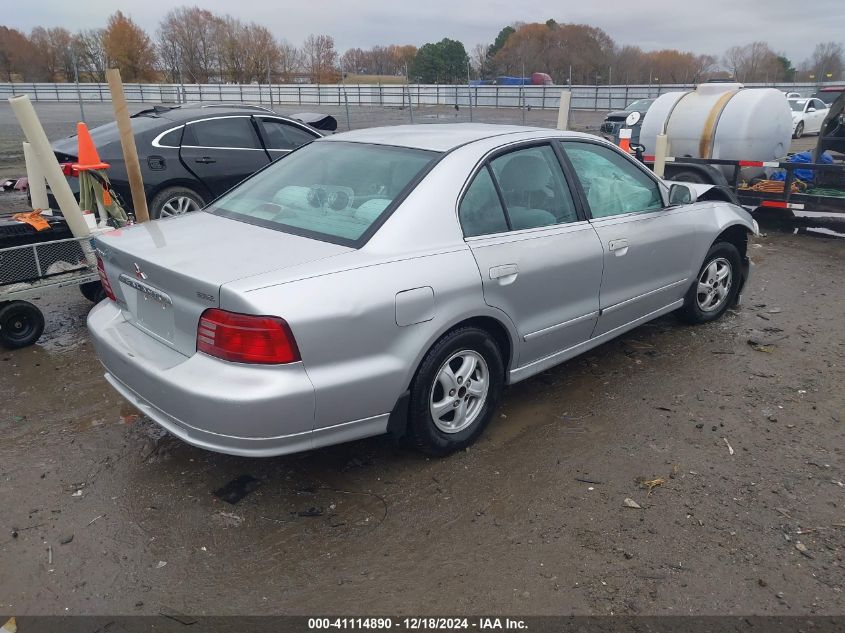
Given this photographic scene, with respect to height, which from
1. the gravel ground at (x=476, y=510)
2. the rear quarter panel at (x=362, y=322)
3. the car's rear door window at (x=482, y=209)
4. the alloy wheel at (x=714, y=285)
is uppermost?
the car's rear door window at (x=482, y=209)

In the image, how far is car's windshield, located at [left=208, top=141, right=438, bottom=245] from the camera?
3.41 meters

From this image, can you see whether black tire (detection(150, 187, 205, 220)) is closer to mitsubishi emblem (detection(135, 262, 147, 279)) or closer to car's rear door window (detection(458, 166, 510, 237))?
mitsubishi emblem (detection(135, 262, 147, 279))

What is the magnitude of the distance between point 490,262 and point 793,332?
335 cm

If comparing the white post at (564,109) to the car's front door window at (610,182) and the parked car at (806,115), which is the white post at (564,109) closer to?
the car's front door window at (610,182)

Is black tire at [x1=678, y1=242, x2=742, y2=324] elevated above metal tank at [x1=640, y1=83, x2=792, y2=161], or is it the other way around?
metal tank at [x1=640, y1=83, x2=792, y2=161]

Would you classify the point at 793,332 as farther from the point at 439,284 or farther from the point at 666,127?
the point at 666,127

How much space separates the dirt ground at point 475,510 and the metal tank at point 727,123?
613 centimetres

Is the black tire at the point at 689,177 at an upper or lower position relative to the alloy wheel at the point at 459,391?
upper

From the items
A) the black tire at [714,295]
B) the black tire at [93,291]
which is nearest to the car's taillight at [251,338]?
the black tire at [714,295]

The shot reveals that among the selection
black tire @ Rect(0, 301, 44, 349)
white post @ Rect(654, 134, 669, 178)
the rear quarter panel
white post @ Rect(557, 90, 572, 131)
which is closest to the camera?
the rear quarter panel

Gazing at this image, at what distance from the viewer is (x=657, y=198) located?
15.5 ft

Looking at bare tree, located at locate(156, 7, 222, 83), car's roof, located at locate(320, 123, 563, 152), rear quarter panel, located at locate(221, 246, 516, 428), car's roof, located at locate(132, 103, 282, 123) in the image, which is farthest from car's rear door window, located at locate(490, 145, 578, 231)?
bare tree, located at locate(156, 7, 222, 83)

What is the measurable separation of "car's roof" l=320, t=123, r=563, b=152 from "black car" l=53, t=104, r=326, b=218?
12.4 ft

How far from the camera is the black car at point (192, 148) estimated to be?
24.0ft
